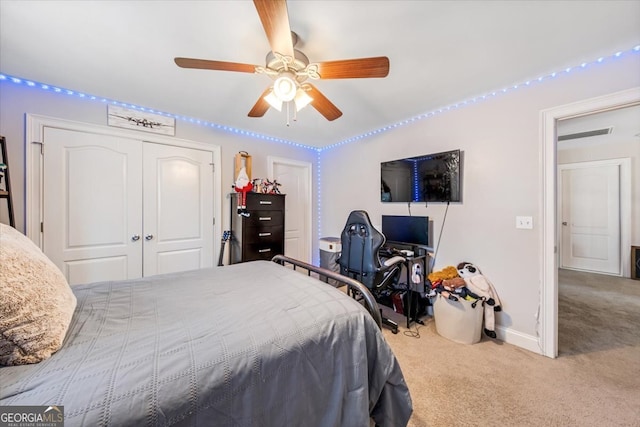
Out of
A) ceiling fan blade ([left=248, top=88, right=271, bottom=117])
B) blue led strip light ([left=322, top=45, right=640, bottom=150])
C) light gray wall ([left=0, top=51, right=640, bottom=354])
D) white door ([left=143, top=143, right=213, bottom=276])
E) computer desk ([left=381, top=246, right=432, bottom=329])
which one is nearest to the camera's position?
blue led strip light ([left=322, top=45, right=640, bottom=150])

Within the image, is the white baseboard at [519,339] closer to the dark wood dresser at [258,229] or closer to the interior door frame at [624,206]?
the dark wood dresser at [258,229]

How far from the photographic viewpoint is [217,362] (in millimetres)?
805

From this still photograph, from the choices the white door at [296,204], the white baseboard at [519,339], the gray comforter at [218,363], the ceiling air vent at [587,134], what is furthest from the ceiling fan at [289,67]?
the ceiling air vent at [587,134]

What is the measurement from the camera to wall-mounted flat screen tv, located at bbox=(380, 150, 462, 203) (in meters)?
2.55

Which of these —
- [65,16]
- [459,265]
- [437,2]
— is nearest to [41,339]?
[65,16]

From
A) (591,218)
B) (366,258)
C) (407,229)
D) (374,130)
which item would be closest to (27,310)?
(366,258)

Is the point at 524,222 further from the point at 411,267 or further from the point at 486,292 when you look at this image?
the point at 411,267

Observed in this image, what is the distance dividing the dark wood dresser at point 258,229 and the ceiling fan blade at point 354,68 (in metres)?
1.95

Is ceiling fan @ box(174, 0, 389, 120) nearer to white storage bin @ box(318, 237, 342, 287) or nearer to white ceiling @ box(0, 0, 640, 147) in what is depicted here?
white ceiling @ box(0, 0, 640, 147)

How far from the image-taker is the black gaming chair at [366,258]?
2.31 metres

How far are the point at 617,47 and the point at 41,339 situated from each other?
138 inches

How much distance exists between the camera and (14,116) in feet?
6.88

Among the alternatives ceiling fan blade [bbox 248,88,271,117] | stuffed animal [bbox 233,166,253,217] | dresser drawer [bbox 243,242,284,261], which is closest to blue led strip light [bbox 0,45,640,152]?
stuffed animal [bbox 233,166,253,217]

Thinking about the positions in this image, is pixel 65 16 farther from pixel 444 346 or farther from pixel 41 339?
pixel 444 346
